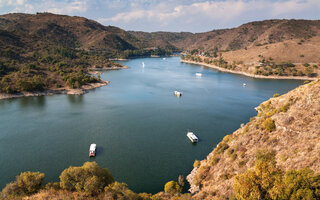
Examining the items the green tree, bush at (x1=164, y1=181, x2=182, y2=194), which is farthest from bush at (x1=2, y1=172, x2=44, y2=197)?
bush at (x1=164, y1=181, x2=182, y2=194)

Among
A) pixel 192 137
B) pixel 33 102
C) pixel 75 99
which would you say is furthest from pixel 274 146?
pixel 33 102

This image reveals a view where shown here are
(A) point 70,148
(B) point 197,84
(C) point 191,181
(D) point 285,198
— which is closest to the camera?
(D) point 285,198

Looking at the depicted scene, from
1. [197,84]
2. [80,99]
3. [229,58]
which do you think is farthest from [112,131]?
[229,58]

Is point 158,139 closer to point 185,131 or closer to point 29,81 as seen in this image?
point 185,131

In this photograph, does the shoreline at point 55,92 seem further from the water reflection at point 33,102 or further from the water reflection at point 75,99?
the water reflection at point 75,99

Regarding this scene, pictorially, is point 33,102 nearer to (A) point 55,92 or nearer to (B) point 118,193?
(A) point 55,92

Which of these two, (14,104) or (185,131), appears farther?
(14,104)

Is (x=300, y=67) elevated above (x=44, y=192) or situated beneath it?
elevated above
